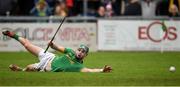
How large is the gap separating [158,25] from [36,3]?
5.43 meters

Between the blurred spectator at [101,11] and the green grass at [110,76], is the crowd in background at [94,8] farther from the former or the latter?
the green grass at [110,76]

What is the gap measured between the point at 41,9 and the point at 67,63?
12.5 metres

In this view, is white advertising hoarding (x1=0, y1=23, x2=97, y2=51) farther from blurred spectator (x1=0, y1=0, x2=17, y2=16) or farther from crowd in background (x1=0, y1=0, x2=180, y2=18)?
blurred spectator (x1=0, y1=0, x2=17, y2=16)

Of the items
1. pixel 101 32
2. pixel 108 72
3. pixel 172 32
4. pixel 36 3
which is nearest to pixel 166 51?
pixel 172 32

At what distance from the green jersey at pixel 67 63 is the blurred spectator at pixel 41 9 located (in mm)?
11954

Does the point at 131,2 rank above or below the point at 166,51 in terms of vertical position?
above

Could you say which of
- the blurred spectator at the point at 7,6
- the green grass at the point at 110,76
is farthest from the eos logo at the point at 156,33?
the blurred spectator at the point at 7,6

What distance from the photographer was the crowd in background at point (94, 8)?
30156 millimetres

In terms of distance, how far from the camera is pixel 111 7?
102 ft

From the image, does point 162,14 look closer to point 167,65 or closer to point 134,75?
point 167,65

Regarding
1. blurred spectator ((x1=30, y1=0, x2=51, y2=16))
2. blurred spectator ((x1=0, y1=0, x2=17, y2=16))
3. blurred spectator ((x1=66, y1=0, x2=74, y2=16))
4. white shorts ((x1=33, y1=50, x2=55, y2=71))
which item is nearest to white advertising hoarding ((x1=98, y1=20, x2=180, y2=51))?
blurred spectator ((x1=66, y1=0, x2=74, y2=16))

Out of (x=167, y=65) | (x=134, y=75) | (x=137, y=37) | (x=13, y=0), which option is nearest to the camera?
(x=134, y=75)

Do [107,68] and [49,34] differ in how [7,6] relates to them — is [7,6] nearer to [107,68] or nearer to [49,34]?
[49,34]

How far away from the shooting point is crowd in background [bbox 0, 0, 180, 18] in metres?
30.2
